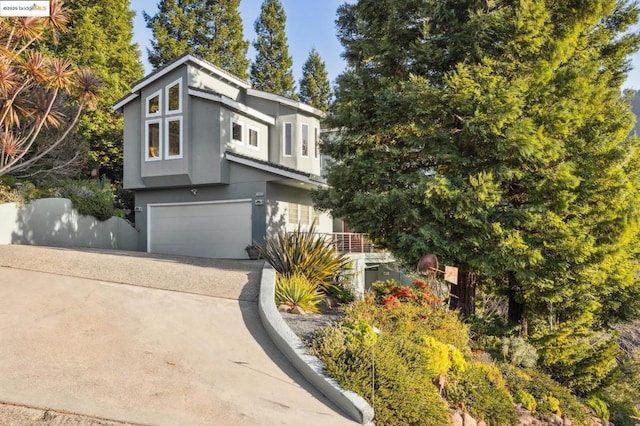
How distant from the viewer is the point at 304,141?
63.9 feet

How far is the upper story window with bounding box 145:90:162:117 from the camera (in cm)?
1712

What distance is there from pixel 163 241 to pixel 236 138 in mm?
5312

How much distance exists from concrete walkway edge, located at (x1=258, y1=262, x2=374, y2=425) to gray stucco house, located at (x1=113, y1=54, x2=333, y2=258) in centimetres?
841

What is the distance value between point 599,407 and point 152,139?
54.6 feet

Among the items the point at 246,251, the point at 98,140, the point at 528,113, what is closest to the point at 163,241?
the point at 246,251

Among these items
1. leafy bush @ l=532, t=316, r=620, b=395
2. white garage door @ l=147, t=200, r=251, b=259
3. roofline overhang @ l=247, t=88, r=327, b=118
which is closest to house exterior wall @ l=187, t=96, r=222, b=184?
white garage door @ l=147, t=200, r=251, b=259

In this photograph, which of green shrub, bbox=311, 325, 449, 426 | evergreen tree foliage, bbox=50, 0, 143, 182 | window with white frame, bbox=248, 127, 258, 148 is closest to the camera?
green shrub, bbox=311, 325, 449, 426

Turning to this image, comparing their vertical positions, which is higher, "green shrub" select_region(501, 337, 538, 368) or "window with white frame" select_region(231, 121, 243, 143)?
"window with white frame" select_region(231, 121, 243, 143)

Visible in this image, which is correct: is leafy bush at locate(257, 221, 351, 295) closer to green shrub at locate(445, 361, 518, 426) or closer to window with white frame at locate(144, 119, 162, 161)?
green shrub at locate(445, 361, 518, 426)

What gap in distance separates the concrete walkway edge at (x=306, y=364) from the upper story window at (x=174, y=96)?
37.5 ft

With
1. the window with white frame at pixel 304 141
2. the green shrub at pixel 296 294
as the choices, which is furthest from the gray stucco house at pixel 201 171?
the green shrub at pixel 296 294

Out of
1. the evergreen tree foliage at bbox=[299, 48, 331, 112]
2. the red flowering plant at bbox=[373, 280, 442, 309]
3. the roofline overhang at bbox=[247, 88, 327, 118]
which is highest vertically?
the evergreen tree foliage at bbox=[299, 48, 331, 112]

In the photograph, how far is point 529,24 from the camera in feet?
30.9

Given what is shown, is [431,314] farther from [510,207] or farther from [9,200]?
[9,200]
